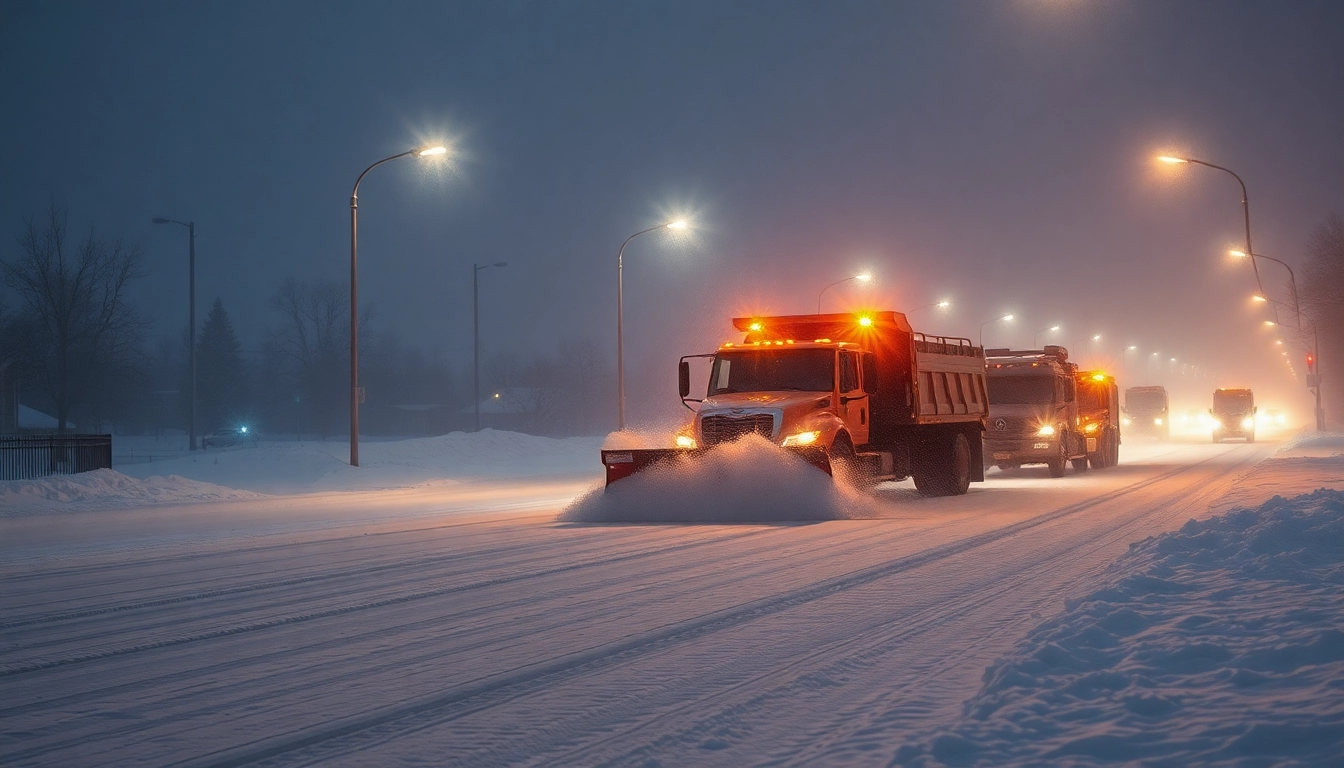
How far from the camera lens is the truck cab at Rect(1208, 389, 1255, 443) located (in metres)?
57.7

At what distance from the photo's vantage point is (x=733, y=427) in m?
18.1

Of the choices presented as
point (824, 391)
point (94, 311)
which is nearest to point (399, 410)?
point (94, 311)

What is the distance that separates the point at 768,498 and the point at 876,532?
7.90 feet

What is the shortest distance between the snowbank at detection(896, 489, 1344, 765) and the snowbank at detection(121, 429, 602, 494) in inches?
904

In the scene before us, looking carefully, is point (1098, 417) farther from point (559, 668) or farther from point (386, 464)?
point (559, 668)

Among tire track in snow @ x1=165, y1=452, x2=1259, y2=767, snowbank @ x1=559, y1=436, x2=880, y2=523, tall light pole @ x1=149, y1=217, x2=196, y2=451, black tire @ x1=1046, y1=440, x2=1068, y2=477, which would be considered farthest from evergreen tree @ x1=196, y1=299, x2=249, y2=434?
tire track in snow @ x1=165, y1=452, x2=1259, y2=767

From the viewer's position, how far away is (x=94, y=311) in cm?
5719

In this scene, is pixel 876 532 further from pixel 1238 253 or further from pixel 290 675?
pixel 1238 253

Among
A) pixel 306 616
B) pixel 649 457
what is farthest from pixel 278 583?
pixel 649 457

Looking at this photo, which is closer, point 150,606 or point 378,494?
point 150,606

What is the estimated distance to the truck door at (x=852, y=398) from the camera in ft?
63.6

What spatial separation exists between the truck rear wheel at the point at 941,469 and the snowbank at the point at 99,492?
14054mm

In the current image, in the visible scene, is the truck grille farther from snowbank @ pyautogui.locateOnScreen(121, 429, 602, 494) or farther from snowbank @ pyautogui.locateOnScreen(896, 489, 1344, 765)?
snowbank @ pyautogui.locateOnScreen(121, 429, 602, 494)

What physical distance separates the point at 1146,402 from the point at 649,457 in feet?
170
